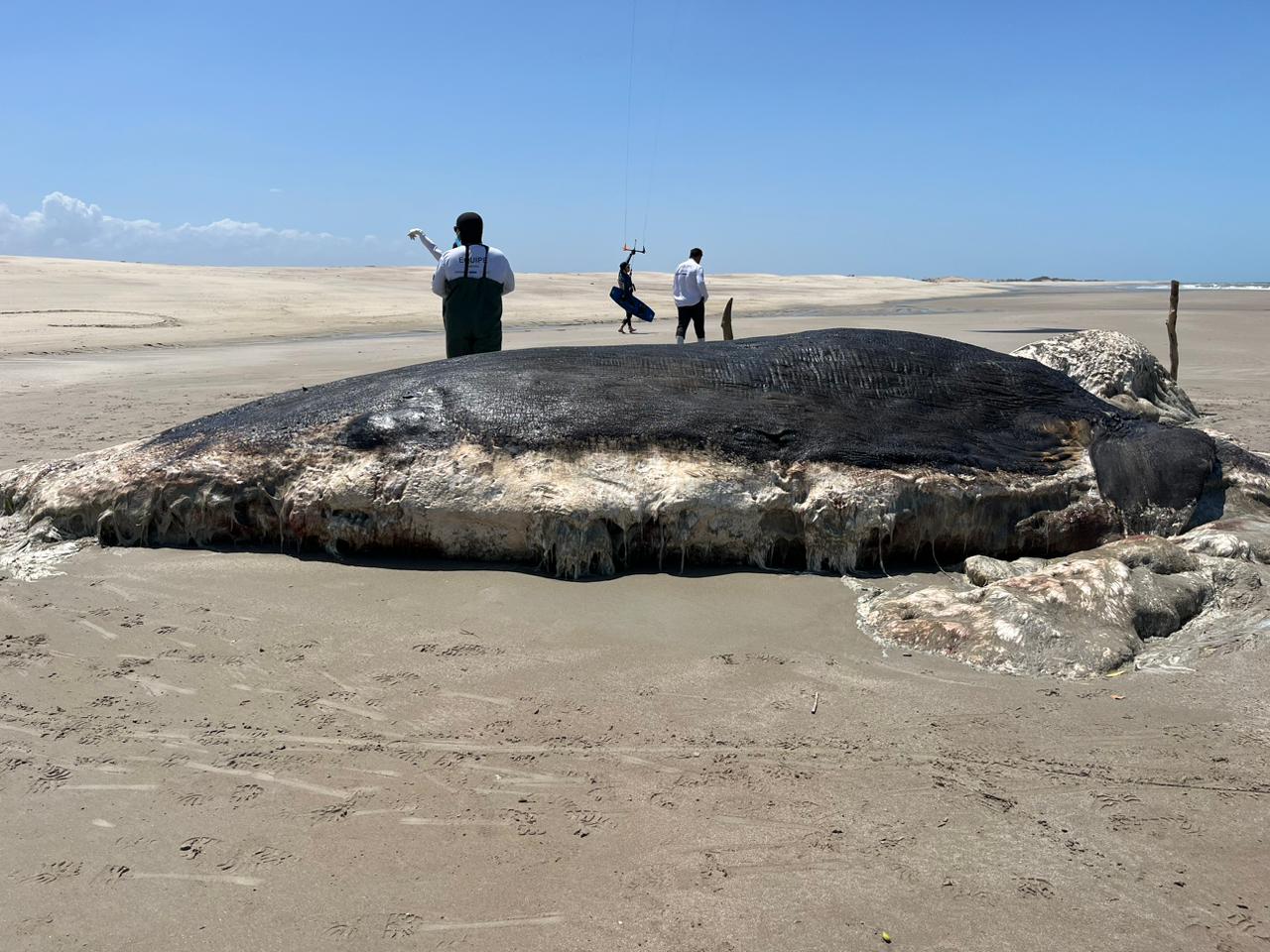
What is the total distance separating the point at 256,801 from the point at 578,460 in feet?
8.04

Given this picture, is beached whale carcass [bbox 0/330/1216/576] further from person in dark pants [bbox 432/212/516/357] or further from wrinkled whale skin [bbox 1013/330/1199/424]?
person in dark pants [bbox 432/212/516/357]

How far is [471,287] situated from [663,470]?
3724mm

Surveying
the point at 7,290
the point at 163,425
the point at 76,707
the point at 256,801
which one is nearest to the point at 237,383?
the point at 163,425

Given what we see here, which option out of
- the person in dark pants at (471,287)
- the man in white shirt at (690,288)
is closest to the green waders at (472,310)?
the person in dark pants at (471,287)

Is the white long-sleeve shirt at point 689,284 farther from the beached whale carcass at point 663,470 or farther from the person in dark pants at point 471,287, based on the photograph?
the beached whale carcass at point 663,470

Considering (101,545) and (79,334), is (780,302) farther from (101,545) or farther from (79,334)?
(101,545)

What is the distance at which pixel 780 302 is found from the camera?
144ft

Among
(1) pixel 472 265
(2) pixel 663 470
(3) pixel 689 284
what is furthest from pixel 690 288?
(2) pixel 663 470

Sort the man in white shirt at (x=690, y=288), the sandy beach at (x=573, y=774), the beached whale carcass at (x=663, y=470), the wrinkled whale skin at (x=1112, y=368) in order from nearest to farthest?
the sandy beach at (x=573, y=774) < the beached whale carcass at (x=663, y=470) < the wrinkled whale skin at (x=1112, y=368) < the man in white shirt at (x=690, y=288)

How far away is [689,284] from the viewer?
15.7m

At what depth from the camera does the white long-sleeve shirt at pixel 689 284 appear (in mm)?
15664

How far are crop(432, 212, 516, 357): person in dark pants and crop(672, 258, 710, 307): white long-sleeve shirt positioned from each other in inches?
304

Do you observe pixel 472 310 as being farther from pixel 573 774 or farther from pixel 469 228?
pixel 573 774

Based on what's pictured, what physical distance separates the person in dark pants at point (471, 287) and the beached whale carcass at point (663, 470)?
2.52m
